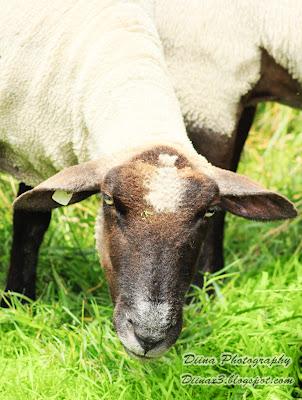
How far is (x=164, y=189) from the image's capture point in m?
3.44

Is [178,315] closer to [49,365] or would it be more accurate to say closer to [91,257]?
[49,365]

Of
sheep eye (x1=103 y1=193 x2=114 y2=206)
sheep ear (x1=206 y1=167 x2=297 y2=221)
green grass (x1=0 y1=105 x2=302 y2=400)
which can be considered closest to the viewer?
sheep eye (x1=103 y1=193 x2=114 y2=206)

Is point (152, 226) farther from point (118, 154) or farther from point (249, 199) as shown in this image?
point (249, 199)

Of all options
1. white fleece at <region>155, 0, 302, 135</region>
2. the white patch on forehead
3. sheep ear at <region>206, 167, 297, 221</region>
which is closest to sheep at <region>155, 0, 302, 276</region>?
white fleece at <region>155, 0, 302, 135</region>

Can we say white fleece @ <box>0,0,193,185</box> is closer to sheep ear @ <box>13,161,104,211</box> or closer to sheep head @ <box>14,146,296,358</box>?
sheep ear @ <box>13,161,104,211</box>

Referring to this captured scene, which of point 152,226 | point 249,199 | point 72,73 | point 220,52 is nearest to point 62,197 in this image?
point 152,226

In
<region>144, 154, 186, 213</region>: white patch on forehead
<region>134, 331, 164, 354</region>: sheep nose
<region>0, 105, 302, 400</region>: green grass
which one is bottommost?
Answer: <region>0, 105, 302, 400</region>: green grass

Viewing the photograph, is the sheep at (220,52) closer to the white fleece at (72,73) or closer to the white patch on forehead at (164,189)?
the white fleece at (72,73)

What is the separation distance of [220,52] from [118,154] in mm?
1436

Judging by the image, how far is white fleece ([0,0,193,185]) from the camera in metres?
4.04

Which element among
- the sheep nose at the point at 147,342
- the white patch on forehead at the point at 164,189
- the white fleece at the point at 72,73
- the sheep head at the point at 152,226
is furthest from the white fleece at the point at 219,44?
the sheep nose at the point at 147,342

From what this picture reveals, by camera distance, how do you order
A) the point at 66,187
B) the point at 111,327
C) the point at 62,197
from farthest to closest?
1. the point at 111,327
2. the point at 62,197
3. the point at 66,187

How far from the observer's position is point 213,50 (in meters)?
4.87

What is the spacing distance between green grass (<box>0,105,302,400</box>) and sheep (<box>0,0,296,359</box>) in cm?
39
